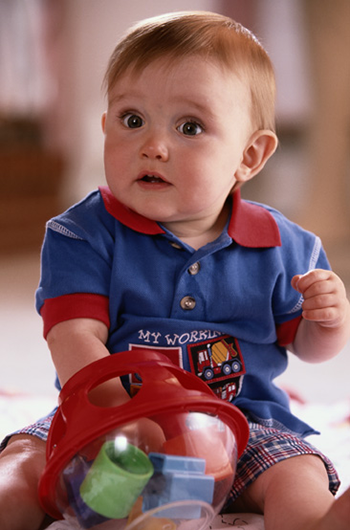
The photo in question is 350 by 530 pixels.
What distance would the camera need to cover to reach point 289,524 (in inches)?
29.8

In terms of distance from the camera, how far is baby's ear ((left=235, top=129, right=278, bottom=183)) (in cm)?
104

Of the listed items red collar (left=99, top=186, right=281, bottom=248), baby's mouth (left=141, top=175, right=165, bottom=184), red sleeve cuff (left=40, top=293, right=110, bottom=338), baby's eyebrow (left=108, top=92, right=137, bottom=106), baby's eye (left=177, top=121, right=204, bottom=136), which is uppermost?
baby's eyebrow (left=108, top=92, right=137, bottom=106)

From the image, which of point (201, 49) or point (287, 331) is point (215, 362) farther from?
point (201, 49)

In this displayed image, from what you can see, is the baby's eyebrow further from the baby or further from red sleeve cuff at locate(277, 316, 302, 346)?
red sleeve cuff at locate(277, 316, 302, 346)

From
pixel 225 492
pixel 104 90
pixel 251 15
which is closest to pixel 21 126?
pixel 251 15

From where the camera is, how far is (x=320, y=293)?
0.92 metres

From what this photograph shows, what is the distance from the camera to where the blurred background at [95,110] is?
3291 mm

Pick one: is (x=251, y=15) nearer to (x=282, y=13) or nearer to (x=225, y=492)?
(x=282, y=13)

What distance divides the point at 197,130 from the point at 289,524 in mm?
478

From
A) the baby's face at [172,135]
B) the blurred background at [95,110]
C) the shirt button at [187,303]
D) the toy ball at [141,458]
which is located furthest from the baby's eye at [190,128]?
the blurred background at [95,110]

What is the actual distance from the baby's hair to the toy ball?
15.7 inches

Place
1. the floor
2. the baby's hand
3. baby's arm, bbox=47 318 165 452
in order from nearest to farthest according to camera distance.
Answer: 1. baby's arm, bbox=47 318 165 452
2. the baby's hand
3. the floor

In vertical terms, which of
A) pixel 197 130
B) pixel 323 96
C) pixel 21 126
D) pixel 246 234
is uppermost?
pixel 197 130

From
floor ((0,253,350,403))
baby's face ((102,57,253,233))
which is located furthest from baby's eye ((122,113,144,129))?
floor ((0,253,350,403))
